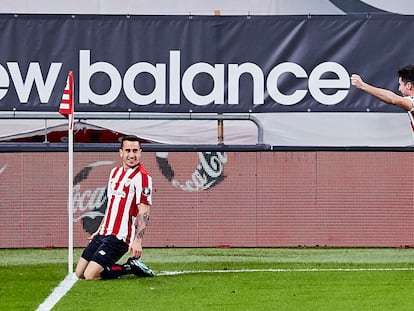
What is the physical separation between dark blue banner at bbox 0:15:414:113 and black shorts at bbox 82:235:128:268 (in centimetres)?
407

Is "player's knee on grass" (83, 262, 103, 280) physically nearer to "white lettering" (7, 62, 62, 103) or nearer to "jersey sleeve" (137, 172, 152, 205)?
"jersey sleeve" (137, 172, 152, 205)

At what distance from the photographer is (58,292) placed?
10852 mm

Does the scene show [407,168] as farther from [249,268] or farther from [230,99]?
[249,268]

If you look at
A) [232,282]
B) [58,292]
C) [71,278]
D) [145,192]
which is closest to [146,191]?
[145,192]

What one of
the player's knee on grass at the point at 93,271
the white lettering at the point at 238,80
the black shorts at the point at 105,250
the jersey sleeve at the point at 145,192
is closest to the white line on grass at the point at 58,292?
the player's knee on grass at the point at 93,271

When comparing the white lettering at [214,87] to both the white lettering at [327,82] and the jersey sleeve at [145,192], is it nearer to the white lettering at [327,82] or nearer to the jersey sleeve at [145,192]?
the white lettering at [327,82]

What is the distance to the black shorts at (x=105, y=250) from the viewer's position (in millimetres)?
11906

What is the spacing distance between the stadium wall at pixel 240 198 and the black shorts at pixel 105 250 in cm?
386

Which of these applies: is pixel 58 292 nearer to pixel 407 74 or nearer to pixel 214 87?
pixel 407 74

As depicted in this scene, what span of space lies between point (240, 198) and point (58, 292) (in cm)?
568

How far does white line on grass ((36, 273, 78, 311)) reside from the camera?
32.3 ft

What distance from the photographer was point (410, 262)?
45.8 feet

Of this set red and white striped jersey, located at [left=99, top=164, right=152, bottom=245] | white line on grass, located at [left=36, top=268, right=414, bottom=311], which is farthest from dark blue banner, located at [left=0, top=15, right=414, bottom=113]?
red and white striped jersey, located at [left=99, top=164, right=152, bottom=245]

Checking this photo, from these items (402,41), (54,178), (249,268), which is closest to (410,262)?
(249,268)
